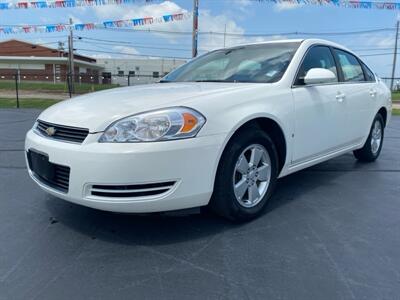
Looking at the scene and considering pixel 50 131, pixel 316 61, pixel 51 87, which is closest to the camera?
pixel 50 131

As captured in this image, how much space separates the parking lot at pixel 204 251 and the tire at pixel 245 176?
0.13 m

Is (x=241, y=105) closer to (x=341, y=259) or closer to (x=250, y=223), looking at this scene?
(x=250, y=223)

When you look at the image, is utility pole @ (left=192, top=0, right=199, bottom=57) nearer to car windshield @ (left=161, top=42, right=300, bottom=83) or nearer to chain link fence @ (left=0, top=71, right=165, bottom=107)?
chain link fence @ (left=0, top=71, right=165, bottom=107)

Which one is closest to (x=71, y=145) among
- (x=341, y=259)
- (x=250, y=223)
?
(x=250, y=223)

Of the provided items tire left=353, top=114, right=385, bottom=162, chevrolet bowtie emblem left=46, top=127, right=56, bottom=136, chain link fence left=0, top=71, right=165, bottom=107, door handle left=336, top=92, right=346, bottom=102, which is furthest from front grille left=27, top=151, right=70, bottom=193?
tire left=353, top=114, right=385, bottom=162

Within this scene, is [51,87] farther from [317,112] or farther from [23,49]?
[317,112]

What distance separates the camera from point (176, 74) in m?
4.22

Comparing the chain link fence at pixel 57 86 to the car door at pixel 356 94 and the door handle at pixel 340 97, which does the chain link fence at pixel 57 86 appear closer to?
the car door at pixel 356 94

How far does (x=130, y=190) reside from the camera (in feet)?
7.82

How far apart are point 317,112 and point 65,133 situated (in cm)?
226

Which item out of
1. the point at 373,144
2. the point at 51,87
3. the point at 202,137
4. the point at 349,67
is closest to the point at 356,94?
the point at 349,67

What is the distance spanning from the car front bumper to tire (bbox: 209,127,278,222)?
0.13 meters

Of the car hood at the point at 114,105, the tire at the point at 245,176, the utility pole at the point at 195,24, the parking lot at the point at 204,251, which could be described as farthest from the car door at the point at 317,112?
the utility pole at the point at 195,24

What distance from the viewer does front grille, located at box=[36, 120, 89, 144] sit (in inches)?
97.2
